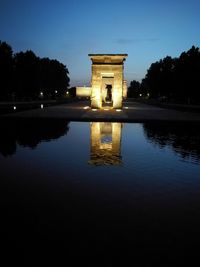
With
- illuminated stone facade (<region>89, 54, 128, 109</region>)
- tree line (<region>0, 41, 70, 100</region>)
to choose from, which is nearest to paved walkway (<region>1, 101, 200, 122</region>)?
illuminated stone facade (<region>89, 54, 128, 109</region>)

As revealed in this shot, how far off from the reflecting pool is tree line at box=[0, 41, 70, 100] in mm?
54784

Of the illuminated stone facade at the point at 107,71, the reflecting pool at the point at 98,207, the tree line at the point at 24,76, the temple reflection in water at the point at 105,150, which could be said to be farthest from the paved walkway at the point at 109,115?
the tree line at the point at 24,76

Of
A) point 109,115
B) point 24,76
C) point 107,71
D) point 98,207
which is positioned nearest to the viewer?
point 98,207

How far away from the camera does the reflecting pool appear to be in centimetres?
447

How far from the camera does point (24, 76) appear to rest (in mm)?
74688

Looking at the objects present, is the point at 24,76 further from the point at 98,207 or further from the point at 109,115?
the point at 98,207

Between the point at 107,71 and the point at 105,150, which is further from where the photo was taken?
the point at 107,71

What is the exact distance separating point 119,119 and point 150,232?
69.9 ft

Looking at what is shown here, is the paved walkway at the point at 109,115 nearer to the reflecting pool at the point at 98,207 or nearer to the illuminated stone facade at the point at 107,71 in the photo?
the illuminated stone facade at the point at 107,71

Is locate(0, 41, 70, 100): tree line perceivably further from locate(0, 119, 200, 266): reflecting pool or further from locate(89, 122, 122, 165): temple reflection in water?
locate(0, 119, 200, 266): reflecting pool

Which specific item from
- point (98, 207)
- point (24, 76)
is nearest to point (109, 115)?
point (98, 207)

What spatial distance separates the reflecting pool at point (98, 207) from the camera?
447cm

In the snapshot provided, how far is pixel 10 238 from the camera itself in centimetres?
484

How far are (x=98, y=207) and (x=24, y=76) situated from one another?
72.0 m
